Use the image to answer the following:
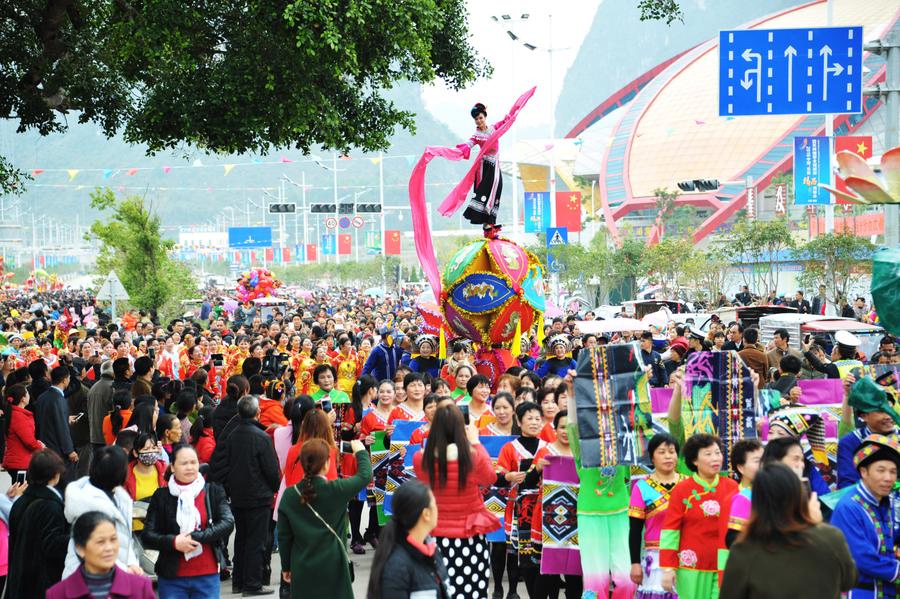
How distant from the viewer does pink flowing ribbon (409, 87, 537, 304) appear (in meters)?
13.7

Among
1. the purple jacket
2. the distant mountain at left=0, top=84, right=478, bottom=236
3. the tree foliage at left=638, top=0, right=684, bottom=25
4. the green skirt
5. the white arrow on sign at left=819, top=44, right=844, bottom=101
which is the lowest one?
the green skirt

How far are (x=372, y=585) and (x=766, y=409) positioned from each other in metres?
3.88

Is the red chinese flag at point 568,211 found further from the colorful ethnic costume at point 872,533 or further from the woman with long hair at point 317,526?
the colorful ethnic costume at point 872,533

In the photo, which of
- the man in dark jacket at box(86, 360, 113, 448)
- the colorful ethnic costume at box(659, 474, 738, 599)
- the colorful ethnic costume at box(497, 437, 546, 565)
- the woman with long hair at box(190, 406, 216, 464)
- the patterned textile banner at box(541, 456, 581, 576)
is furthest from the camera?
the man in dark jacket at box(86, 360, 113, 448)

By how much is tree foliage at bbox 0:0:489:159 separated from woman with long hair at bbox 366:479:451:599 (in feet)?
21.3

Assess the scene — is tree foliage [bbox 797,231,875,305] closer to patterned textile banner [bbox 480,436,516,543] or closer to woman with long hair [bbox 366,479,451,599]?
patterned textile banner [bbox 480,436,516,543]

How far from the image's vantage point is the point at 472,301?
1384 cm

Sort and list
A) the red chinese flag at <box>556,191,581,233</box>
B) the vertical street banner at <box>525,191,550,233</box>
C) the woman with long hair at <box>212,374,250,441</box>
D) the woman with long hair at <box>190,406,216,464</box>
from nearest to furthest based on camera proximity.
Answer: the woman with long hair at <box>190,406,216,464</box>, the woman with long hair at <box>212,374,250,441</box>, the vertical street banner at <box>525,191,550,233</box>, the red chinese flag at <box>556,191,581,233</box>

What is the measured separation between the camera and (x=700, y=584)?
6.36m

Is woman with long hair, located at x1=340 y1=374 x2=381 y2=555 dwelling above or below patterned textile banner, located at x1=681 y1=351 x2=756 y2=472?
below

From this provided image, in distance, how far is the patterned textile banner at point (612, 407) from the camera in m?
7.11

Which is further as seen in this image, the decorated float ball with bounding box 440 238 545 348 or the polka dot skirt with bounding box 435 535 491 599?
the decorated float ball with bounding box 440 238 545 348

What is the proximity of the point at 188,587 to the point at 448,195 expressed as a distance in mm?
7605

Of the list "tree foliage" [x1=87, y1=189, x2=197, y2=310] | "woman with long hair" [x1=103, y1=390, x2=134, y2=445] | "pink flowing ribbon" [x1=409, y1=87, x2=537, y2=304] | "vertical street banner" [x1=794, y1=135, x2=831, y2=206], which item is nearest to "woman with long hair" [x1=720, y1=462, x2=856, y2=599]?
"woman with long hair" [x1=103, y1=390, x2=134, y2=445]
